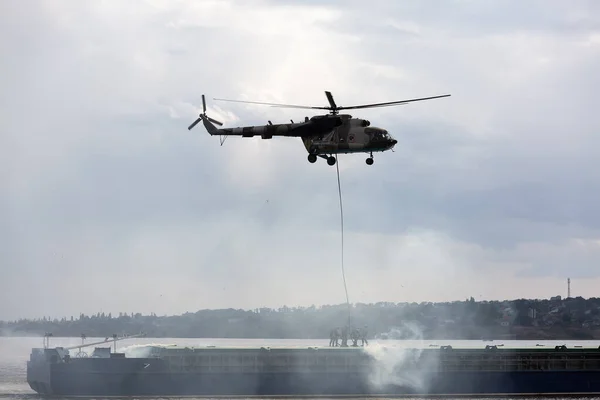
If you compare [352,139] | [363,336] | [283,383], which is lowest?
[283,383]

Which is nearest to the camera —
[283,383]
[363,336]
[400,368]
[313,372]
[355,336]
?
[283,383]

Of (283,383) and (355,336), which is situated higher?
(355,336)

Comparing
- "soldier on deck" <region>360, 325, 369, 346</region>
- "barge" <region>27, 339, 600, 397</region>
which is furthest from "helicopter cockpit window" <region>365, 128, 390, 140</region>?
"soldier on deck" <region>360, 325, 369, 346</region>

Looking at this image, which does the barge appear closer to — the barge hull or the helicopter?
the barge hull

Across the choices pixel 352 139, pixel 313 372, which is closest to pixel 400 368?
pixel 313 372

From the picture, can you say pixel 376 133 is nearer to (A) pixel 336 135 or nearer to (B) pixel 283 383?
(A) pixel 336 135

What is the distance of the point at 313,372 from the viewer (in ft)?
281

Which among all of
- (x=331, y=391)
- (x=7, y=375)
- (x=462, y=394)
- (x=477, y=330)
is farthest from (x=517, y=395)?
(x=477, y=330)

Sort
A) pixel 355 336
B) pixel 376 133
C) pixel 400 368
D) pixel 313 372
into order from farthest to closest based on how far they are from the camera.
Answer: pixel 355 336 → pixel 400 368 → pixel 313 372 → pixel 376 133

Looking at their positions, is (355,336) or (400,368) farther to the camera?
(355,336)

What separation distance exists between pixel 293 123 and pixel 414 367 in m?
30.6

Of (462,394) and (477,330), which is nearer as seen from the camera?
(462,394)

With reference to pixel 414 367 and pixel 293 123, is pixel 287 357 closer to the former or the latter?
pixel 414 367

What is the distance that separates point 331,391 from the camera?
8519cm
